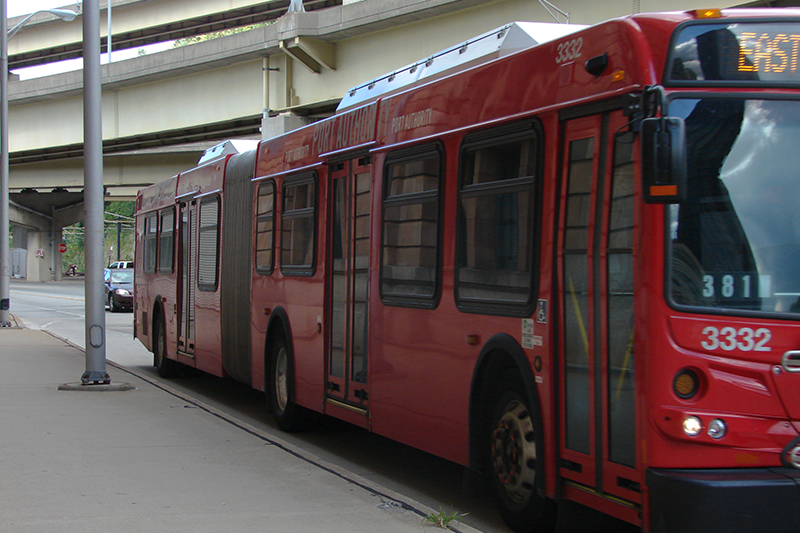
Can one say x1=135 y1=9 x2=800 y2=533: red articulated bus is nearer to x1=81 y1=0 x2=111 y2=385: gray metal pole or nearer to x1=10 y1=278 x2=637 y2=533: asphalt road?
x1=10 y1=278 x2=637 y2=533: asphalt road

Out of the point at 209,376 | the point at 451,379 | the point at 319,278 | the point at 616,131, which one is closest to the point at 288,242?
the point at 319,278

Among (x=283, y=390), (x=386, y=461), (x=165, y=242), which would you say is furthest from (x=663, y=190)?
(x=165, y=242)

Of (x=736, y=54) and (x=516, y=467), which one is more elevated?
(x=736, y=54)

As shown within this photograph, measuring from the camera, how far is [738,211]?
4.90 m

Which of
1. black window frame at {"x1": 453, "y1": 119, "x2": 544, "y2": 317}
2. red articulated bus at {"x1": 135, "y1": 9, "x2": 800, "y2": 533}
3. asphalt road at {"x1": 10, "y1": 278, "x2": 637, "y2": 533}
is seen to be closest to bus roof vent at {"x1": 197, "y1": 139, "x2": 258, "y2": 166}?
asphalt road at {"x1": 10, "y1": 278, "x2": 637, "y2": 533}

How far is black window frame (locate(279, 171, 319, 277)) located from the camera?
9.61m

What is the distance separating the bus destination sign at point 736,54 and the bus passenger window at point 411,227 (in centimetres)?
248

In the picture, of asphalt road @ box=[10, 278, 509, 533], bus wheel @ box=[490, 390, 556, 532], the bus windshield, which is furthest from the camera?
asphalt road @ box=[10, 278, 509, 533]

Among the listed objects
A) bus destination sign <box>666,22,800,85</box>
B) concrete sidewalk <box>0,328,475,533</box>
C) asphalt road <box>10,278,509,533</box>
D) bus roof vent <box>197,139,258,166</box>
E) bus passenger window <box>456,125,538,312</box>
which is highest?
bus roof vent <box>197,139,258,166</box>

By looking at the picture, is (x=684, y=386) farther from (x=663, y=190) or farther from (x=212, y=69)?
(x=212, y=69)

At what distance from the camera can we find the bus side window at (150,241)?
54.2 ft

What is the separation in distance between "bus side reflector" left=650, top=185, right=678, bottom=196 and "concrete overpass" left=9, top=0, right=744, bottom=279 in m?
9.56

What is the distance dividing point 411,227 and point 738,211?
3099 millimetres

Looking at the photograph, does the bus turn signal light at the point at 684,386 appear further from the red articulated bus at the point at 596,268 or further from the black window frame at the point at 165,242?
the black window frame at the point at 165,242
